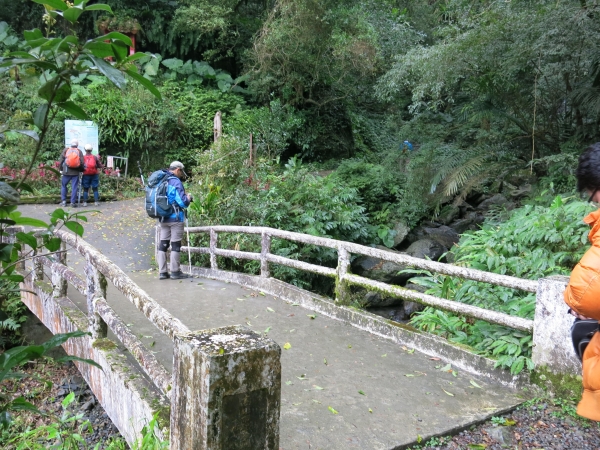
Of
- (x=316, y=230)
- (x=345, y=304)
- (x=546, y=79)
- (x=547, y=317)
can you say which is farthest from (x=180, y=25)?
(x=547, y=317)

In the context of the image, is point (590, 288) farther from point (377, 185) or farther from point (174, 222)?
point (377, 185)

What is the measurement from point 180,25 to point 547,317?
18.6 meters

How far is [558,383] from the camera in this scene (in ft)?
12.1

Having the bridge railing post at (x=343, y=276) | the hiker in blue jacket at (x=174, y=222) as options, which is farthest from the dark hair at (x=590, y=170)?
the hiker in blue jacket at (x=174, y=222)

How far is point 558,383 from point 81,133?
1479 cm

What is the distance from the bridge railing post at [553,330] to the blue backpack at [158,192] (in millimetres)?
5088

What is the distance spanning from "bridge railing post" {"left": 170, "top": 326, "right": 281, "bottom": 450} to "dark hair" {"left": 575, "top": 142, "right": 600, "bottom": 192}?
1.68 meters

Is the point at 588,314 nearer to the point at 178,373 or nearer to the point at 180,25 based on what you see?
the point at 178,373

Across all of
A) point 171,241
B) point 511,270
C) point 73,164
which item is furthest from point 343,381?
point 73,164

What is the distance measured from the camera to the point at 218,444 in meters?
2.21

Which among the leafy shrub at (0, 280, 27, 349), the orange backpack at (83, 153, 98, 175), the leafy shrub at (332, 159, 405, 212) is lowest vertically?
the leafy shrub at (0, 280, 27, 349)

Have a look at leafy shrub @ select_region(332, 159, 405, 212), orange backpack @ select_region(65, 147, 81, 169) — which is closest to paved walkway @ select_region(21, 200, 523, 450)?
orange backpack @ select_region(65, 147, 81, 169)

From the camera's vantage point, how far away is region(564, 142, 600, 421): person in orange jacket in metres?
2.24

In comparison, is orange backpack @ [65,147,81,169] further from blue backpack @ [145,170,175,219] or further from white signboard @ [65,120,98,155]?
blue backpack @ [145,170,175,219]
